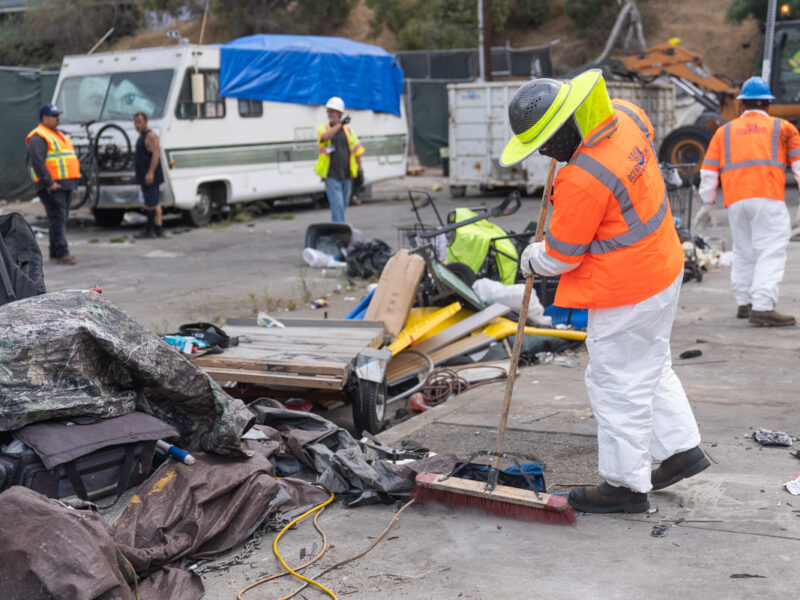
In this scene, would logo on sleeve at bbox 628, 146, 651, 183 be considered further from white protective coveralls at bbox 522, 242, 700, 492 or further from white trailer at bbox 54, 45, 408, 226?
white trailer at bbox 54, 45, 408, 226

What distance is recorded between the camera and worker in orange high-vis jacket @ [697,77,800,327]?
745 cm

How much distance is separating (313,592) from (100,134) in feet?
38.4

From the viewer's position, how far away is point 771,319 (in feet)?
24.4

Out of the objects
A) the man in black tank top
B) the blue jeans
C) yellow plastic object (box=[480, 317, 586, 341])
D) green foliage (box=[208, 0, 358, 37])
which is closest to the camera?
yellow plastic object (box=[480, 317, 586, 341])

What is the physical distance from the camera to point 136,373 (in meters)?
4.02

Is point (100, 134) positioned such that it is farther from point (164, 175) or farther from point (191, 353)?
point (191, 353)

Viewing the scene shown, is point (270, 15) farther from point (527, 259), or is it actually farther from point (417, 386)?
point (527, 259)

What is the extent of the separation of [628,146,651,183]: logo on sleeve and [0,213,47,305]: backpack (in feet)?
9.93

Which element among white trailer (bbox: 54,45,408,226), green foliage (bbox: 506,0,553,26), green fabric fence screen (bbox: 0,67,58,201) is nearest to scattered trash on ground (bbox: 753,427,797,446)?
white trailer (bbox: 54,45,408,226)

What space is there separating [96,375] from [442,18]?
98.0 ft

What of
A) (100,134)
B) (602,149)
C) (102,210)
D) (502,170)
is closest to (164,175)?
(100,134)

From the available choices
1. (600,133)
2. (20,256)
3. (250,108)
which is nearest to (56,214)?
(250,108)

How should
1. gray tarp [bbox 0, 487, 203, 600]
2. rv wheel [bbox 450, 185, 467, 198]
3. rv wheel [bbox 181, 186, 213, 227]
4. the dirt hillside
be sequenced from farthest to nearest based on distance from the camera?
the dirt hillside < rv wheel [bbox 450, 185, 467, 198] < rv wheel [bbox 181, 186, 213, 227] < gray tarp [bbox 0, 487, 203, 600]

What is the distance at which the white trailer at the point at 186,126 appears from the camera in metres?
14.1
